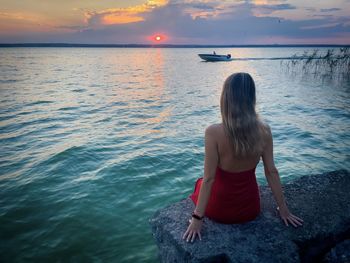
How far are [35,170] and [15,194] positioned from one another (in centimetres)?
145

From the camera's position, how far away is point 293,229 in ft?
11.1

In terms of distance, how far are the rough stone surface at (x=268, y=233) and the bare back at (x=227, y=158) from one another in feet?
2.69

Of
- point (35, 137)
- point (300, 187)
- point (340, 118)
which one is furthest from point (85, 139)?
point (340, 118)

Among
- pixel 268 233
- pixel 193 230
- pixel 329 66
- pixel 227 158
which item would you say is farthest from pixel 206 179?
pixel 329 66

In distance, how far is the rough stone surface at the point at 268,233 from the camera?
9.90 ft

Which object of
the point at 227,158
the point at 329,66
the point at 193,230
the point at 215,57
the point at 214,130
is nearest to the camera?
the point at 214,130

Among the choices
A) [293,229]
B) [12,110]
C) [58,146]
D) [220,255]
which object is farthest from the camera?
[12,110]

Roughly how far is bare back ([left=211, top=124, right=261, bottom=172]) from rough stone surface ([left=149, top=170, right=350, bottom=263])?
0.82m

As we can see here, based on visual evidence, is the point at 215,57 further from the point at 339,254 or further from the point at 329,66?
the point at 339,254

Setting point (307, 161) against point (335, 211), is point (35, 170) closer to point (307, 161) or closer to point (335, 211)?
point (335, 211)

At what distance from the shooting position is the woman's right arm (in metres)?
3.17

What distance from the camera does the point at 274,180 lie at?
10.8 ft

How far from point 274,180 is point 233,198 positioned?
551mm

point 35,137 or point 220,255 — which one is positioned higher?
point 220,255
